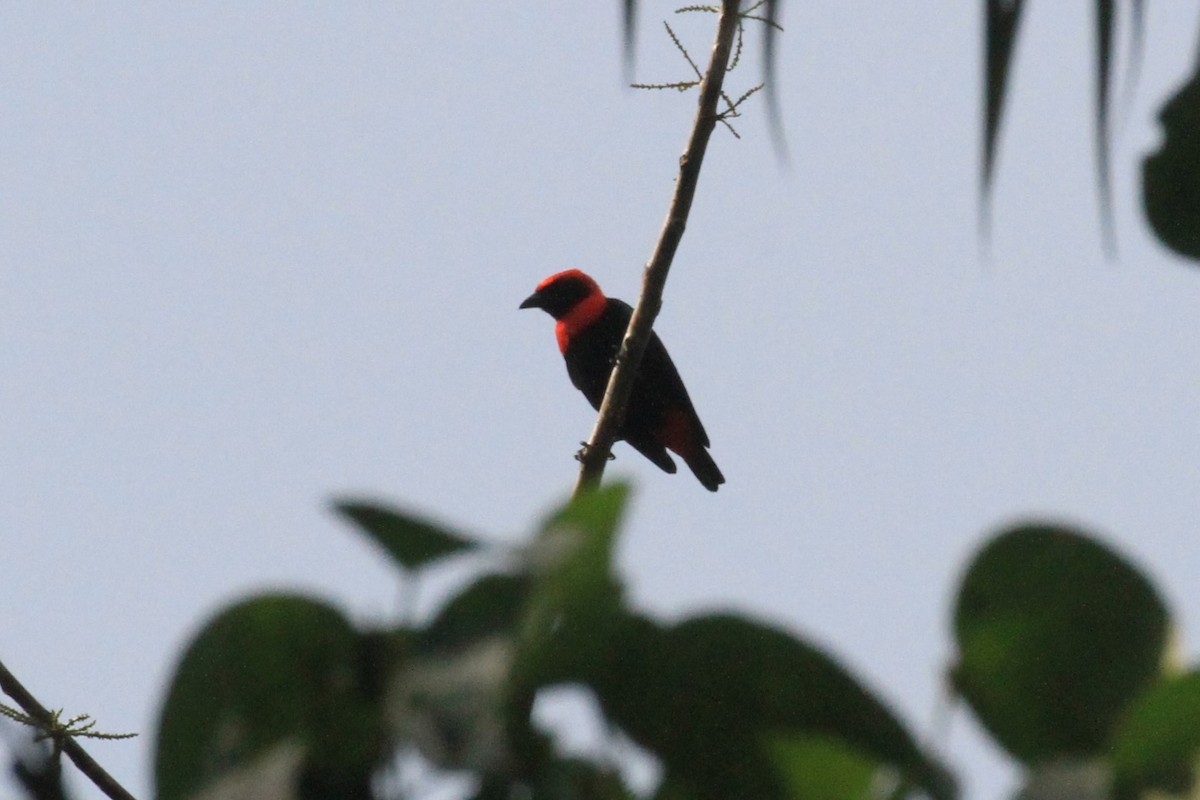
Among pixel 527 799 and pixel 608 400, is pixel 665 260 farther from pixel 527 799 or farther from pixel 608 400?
pixel 527 799

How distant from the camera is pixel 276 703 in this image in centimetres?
56

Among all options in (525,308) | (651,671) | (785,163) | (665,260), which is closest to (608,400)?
(665,260)

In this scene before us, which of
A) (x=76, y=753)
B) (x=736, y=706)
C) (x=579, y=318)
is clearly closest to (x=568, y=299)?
(x=579, y=318)

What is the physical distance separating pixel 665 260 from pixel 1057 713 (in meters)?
2.98

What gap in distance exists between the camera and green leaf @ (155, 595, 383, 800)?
547 millimetres

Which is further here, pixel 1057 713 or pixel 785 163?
pixel 785 163

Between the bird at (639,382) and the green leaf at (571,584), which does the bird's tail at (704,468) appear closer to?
the bird at (639,382)

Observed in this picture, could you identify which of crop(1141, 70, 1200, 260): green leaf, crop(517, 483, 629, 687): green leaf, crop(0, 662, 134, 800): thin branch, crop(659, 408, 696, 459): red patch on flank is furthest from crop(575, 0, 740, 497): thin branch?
crop(659, 408, 696, 459): red patch on flank

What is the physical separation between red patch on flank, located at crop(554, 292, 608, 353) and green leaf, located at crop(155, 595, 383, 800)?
6233 mm

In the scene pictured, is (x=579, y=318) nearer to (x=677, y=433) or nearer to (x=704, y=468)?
(x=677, y=433)

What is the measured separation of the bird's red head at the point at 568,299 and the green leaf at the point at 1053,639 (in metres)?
6.42

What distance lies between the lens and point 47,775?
1.73 feet

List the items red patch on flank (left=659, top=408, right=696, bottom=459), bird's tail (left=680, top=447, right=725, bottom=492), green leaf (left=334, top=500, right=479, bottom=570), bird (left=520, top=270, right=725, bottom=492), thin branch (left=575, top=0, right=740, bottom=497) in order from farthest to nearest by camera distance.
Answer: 1. bird's tail (left=680, top=447, right=725, bottom=492)
2. red patch on flank (left=659, top=408, right=696, bottom=459)
3. bird (left=520, top=270, right=725, bottom=492)
4. thin branch (left=575, top=0, right=740, bottom=497)
5. green leaf (left=334, top=500, right=479, bottom=570)

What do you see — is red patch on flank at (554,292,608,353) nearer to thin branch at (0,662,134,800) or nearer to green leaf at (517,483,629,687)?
thin branch at (0,662,134,800)
